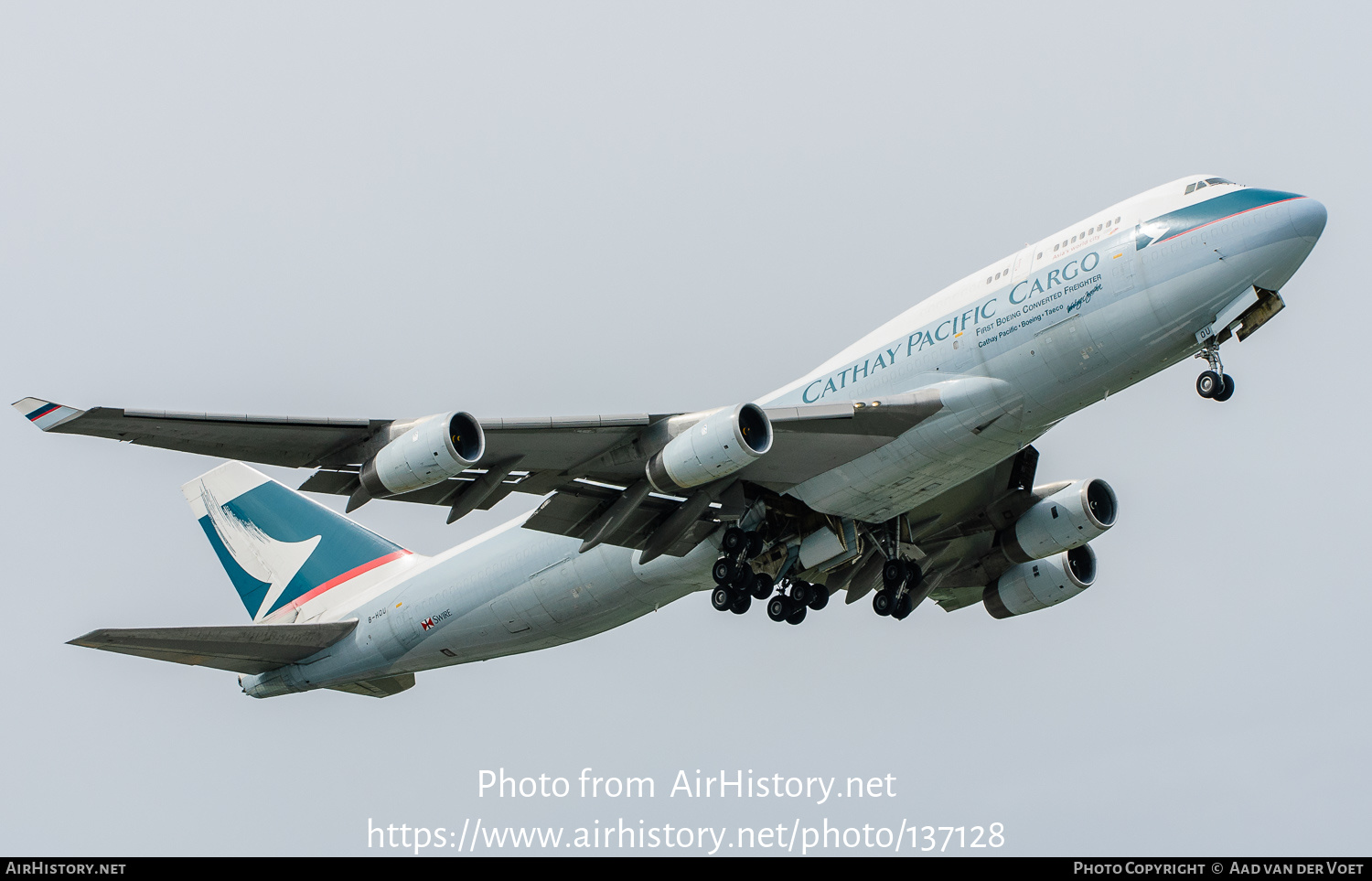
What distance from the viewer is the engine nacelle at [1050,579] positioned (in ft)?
99.5

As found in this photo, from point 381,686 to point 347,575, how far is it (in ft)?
9.04

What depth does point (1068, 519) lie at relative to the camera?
28344 mm

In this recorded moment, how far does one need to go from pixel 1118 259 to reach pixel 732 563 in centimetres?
900

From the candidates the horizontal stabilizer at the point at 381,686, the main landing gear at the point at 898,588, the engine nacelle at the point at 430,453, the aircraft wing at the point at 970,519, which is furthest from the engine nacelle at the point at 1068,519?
the horizontal stabilizer at the point at 381,686

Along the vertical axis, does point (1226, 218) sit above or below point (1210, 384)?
above

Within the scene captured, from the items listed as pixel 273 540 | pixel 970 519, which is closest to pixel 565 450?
pixel 970 519

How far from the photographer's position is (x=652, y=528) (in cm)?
2653

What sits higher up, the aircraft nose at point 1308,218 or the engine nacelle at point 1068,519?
the aircraft nose at point 1308,218

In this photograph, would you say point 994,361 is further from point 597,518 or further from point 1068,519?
point 597,518

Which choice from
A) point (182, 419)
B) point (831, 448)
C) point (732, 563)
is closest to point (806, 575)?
point (732, 563)

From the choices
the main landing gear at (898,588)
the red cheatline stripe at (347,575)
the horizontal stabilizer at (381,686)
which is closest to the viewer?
the main landing gear at (898,588)

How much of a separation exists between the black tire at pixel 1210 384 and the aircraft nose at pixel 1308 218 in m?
2.47

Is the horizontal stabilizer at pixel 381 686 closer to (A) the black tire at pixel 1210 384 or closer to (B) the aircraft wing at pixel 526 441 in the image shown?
(B) the aircraft wing at pixel 526 441

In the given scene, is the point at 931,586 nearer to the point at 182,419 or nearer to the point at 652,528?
the point at 652,528
